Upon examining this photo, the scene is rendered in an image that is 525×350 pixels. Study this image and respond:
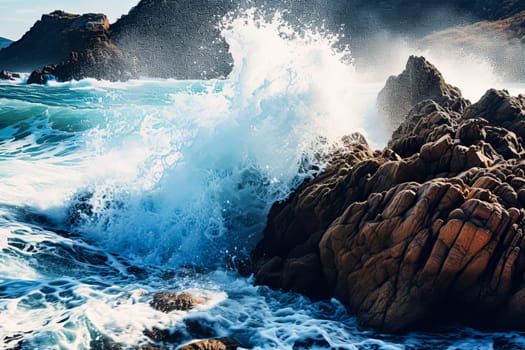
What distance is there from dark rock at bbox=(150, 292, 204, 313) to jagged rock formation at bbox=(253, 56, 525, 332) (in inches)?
40.7

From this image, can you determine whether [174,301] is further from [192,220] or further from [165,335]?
[192,220]

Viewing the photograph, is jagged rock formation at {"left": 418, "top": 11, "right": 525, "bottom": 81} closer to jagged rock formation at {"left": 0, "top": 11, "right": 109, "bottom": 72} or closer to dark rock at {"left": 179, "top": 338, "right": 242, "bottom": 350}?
dark rock at {"left": 179, "top": 338, "right": 242, "bottom": 350}

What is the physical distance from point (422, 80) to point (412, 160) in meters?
6.91

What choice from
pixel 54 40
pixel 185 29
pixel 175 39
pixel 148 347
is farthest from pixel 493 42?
pixel 54 40

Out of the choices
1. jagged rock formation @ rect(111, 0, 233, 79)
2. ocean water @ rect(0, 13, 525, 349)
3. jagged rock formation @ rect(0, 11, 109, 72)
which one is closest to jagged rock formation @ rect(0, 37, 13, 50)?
jagged rock formation @ rect(0, 11, 109, 72)

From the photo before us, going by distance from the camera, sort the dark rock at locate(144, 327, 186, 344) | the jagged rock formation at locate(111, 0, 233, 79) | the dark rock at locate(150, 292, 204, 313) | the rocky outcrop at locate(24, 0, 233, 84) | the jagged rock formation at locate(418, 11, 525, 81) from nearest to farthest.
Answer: the dark rock at locate(144, 327, 186, 344) → the dark rock at locate(150, 292, 204, 313) → the jagged rock formation at locate(418, 11, 525, 81) → the rocky outcrop at locate(24, 0, 233, 84) → the jagged rock formation at locate(111, 0, 233, 79)

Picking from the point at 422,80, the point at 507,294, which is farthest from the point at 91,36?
the point at 507,294

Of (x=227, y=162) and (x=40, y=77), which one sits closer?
(x=227, y=162)

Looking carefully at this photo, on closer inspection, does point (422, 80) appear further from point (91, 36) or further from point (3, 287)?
point (91, 36)

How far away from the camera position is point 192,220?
27.5 ft

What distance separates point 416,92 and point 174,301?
9390 mm

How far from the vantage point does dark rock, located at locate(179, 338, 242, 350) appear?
5.00 m

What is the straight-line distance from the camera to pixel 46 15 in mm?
66500

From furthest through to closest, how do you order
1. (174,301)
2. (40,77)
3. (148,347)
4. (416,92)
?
(40,77)
(416,92)
(174,301)
(148,347)
